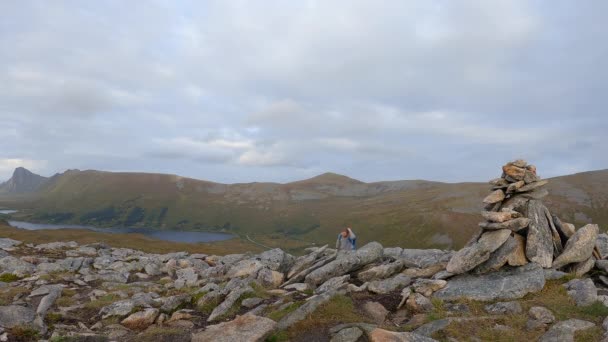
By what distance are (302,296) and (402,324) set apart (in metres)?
6.05

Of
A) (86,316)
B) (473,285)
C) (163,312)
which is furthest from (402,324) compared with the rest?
(86,316)

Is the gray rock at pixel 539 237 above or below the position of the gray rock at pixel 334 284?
above

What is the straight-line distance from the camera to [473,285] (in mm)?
18688

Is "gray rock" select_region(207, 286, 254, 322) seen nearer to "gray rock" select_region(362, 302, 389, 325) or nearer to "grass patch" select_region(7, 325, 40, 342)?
"gray rock" select_region(362, 302, 389, 325)

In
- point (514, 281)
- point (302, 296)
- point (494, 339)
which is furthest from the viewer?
point (302, 296)

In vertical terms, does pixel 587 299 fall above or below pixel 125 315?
above

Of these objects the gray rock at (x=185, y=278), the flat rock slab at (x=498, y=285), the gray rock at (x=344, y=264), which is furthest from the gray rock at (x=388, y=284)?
the gray rock at (x=185, y=278)

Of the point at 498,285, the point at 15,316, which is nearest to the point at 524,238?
the point at 498,285

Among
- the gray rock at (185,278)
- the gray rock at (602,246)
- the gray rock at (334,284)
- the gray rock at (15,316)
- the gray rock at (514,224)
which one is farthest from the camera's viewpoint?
the gray rock at (185,278)

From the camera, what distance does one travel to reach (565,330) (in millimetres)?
13492

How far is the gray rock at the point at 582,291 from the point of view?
1641 centimetres

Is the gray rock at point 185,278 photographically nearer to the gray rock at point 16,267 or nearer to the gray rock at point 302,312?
the gray rock at point 16,267

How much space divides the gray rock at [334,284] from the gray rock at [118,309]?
398 inches

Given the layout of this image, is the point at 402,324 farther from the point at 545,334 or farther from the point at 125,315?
the point at 125,315
